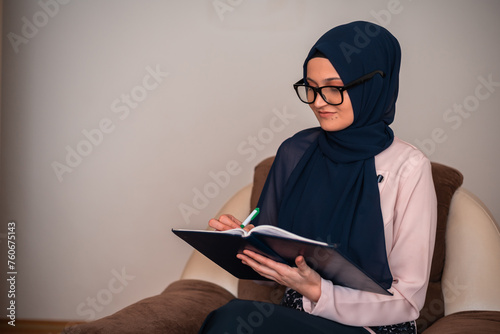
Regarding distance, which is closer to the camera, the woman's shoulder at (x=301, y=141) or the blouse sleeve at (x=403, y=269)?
the blouse sleeve at (x=403, y=269)

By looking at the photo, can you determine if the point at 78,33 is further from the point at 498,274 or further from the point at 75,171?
the point at 498,274

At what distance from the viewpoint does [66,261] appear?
2723mm

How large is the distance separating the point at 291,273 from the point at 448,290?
0.78m

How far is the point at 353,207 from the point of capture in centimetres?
146

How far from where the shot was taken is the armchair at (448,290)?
153 centimetres

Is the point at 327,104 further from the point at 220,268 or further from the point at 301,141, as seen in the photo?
the point at 220,268

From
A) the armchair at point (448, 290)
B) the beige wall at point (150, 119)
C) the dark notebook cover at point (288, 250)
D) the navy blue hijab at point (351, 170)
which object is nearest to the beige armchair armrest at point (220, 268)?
the armchair at point (448, 290)

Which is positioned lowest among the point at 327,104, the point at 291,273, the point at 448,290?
the point at 448,290

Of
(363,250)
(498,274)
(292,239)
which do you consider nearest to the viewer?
(292,239)

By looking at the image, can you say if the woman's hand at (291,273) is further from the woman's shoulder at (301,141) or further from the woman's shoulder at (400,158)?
the woman's shoulder at (301,141)

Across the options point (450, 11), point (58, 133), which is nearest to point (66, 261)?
point (58, 133)

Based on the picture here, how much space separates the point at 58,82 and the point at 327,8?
1.42 m

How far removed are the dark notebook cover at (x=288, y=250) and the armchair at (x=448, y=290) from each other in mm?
324

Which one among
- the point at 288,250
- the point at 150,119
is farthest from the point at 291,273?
the point at 150,119
